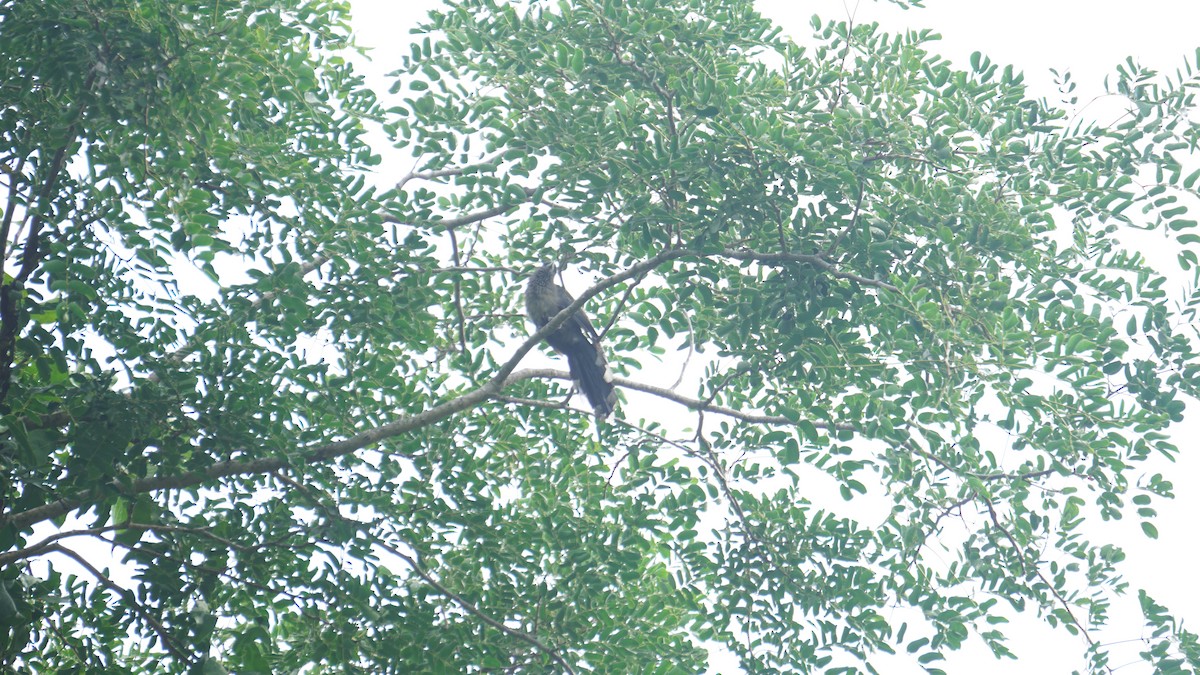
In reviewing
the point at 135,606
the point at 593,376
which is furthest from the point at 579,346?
the point at 135,606

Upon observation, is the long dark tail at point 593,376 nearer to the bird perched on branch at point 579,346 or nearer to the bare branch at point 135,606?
the bird perched on branch at point 579,346

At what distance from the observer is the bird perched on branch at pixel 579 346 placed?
20.6ft

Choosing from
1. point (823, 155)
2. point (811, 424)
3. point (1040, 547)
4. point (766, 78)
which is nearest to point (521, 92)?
point (766, 78)

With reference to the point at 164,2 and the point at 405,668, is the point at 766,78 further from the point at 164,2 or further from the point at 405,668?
the point at 405,668

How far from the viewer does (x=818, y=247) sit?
16.1ft

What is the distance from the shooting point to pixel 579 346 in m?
6.58

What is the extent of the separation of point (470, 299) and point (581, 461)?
1176mm

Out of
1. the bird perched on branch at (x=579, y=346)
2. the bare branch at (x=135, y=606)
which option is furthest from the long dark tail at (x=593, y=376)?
the bare branch at (x=135, y=606)

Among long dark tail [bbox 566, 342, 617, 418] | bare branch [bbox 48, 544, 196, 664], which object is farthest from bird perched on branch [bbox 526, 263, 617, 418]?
bare branch [bbox 48, 544, 196, 664]

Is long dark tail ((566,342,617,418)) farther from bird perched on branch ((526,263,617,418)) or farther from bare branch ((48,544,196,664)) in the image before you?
bare branch ((48,544,196,664))

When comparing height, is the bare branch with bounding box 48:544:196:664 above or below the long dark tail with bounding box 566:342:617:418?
below

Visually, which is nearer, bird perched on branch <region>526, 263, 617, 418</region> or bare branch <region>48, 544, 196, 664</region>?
bare branch <region>48, 544, 196, 664</region>

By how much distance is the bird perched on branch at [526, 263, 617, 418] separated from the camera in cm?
629

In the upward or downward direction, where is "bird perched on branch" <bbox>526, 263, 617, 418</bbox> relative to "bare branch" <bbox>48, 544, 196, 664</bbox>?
upward
